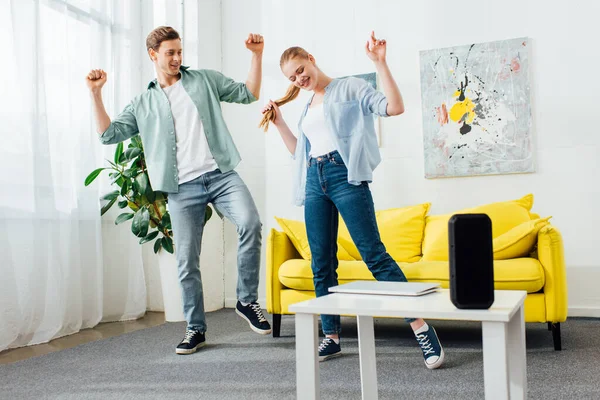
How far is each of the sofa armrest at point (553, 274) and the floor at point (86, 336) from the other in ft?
7.25

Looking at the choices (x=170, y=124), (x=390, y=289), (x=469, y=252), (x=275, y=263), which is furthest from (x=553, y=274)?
(x=170, y=124)

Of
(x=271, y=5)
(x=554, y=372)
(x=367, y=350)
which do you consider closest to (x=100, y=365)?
(x=367, y=350)

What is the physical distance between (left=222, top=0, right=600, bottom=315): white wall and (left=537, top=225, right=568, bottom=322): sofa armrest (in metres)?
1.09

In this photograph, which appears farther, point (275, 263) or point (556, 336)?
point (275, 263)

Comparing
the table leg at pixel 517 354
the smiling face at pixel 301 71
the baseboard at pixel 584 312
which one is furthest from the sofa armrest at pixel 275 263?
the baseboard at pixel 584 312

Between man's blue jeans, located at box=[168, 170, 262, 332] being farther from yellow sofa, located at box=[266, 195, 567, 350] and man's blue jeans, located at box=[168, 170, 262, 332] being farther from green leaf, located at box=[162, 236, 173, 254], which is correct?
green leaf, located at box=[162, 236, 173, 254]

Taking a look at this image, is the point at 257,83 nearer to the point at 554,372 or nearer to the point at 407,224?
the point at 407,224

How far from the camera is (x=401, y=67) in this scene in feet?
12.4

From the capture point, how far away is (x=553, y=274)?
8.00 ft

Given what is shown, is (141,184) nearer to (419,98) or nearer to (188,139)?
(188,139)

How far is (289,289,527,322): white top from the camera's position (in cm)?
107

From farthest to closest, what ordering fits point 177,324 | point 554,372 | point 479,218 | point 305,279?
point 177,324, point 305,279, point 554,372, point 479,218

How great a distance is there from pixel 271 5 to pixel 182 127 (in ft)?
6.16

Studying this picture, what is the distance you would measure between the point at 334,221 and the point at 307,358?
3.71ft
